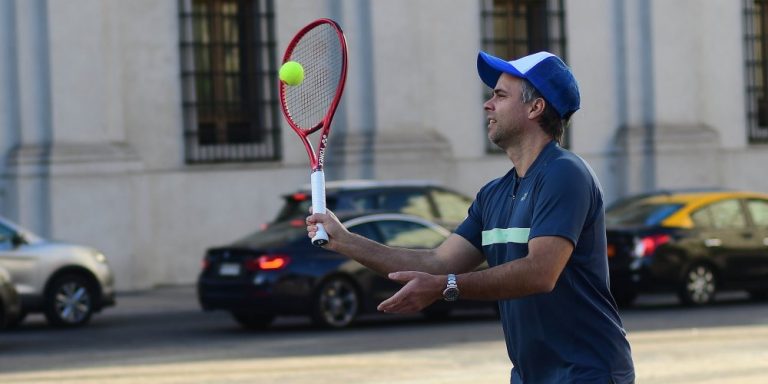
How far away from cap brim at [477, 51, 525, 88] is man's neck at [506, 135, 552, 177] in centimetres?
20

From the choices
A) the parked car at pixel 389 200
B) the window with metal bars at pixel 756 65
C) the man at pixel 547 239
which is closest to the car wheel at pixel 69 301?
the parked car at pixel 389 200

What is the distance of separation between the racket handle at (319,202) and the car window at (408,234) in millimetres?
12733

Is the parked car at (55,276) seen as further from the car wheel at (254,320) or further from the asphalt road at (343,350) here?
the car wheel at (254,320)

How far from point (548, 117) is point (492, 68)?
23 centimetres

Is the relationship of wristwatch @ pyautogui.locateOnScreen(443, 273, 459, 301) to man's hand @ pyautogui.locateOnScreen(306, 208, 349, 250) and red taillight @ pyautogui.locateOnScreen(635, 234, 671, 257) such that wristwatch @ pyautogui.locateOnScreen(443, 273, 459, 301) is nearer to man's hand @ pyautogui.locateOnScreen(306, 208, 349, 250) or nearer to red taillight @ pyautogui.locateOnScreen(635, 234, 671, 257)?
man's hand @ pyautogui.locateOnScreen(306, 208, 349, 250)

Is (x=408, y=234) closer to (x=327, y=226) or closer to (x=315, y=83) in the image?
(x=315, y=83)

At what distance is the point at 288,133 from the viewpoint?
25.4 meters

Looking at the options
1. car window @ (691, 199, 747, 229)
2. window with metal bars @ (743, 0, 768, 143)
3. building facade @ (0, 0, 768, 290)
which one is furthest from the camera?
window with metal bars @ (743, 0, 768, 143)

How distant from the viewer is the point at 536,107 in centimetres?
473

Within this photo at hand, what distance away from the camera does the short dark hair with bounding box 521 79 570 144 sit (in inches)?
186

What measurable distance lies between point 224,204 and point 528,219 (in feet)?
66.8

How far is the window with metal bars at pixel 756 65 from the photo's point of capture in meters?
29.2

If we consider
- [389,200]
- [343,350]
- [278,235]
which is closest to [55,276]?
[278,235]

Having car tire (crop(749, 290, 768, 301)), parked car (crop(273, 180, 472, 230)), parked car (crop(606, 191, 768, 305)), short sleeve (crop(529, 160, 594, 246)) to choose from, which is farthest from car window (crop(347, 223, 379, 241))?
short sleeve (crop(529, 160, 594, 246))
